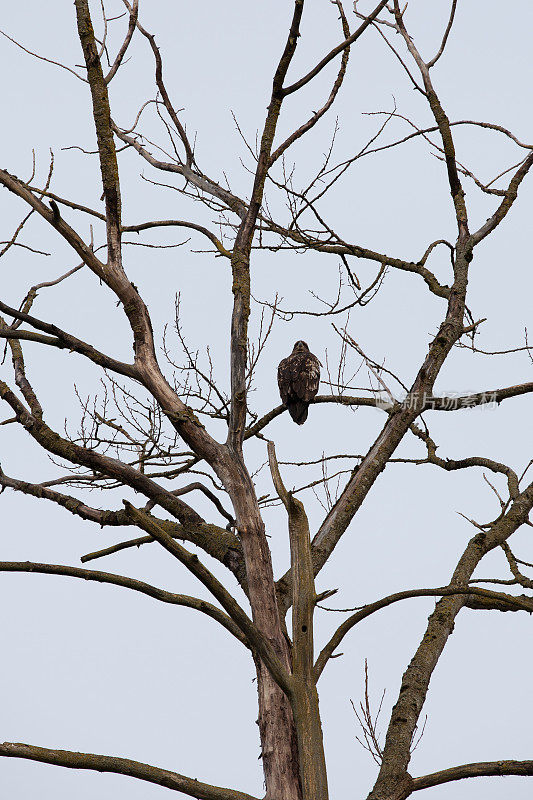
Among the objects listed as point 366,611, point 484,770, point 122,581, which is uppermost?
point 122,581

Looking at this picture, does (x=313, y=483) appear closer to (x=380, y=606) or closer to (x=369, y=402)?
(x=369, y=402)

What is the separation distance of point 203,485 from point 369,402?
1146mm

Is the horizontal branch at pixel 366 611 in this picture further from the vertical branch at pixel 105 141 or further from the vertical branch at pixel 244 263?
the vertical branch at pixel 105 141

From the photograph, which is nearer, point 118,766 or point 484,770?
point 118,766

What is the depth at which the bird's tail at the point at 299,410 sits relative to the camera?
223 inches

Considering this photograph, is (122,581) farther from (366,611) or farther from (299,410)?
(299,410)

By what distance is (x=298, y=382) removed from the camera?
5.82m

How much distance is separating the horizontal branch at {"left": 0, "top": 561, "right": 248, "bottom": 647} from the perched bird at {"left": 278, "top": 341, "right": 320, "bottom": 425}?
2309 mm

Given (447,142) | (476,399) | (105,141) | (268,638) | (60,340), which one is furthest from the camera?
(447,142)

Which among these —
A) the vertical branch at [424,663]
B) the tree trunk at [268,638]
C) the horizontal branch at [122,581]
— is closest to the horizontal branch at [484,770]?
the vertical branch at [424,663]

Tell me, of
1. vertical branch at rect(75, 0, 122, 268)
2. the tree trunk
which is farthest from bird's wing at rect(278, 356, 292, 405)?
vertical branch at rect(75, 0, 122, 268)

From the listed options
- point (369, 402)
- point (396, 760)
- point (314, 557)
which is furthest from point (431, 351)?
point (396, 760)

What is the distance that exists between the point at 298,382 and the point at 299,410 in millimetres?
203

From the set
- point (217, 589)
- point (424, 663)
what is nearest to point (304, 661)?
point (217, 589)
